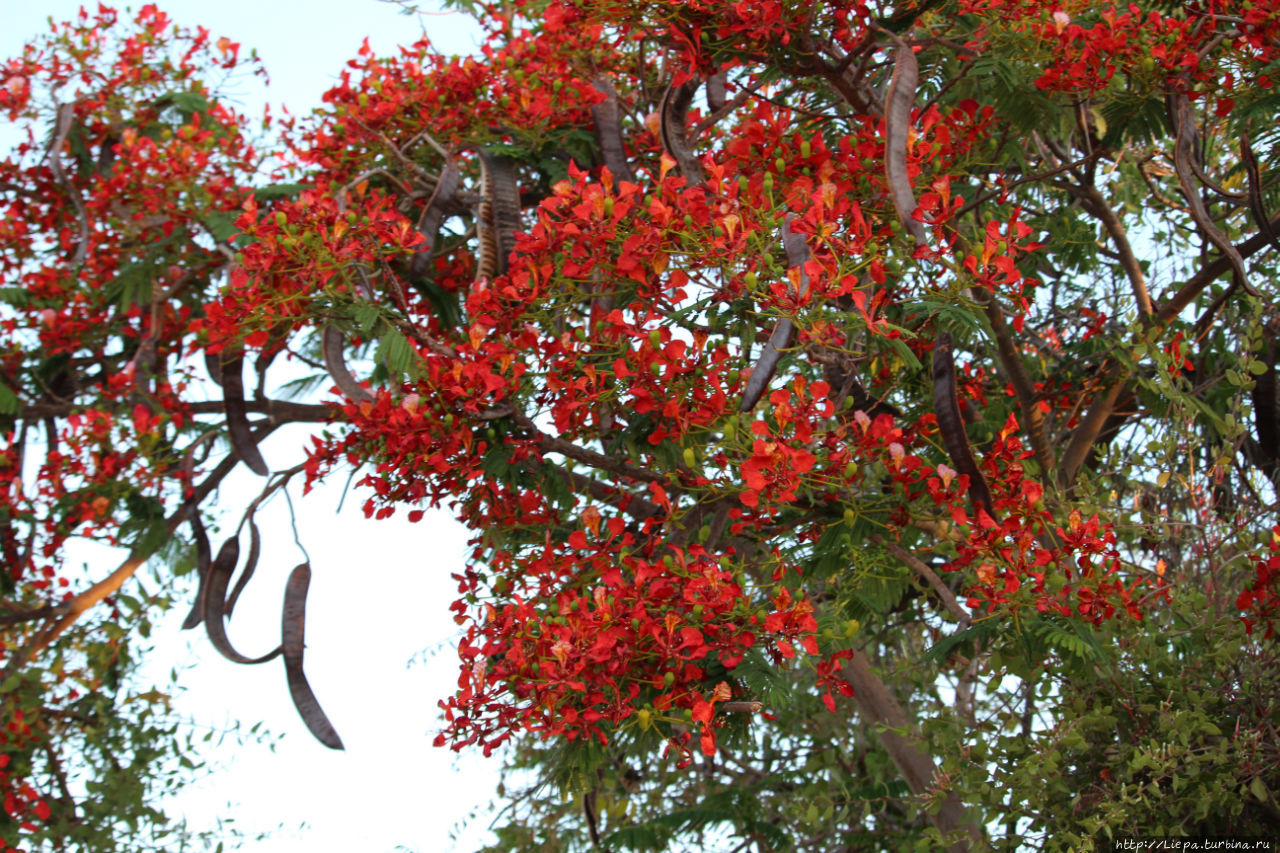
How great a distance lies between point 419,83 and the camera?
494 cm

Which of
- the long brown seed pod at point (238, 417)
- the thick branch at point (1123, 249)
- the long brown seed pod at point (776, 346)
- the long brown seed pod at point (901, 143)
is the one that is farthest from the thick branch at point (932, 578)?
the long brown seed pod at point (238, 417)

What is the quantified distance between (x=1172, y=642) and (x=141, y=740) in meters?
4.52

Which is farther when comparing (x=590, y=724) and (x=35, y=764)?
(x=35, y=764)

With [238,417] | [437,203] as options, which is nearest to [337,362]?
[437,203]

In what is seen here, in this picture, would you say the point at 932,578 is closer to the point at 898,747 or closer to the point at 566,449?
the point at 566,449

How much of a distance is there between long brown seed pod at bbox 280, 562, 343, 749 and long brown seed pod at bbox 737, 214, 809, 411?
1.66 m

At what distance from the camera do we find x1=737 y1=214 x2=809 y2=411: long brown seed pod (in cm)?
296

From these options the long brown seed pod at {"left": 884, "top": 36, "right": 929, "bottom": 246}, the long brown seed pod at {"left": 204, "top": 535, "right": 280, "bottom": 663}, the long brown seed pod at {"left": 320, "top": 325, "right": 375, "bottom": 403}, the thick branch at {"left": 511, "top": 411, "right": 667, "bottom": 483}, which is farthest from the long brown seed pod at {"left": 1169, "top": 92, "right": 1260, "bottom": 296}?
the long brown seed pod at {"left": 204, "top": 535, "right": 280, "bottom": 663}

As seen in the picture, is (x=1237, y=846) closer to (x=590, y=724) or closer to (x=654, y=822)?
(x=590, y=724)

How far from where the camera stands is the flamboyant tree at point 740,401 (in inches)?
118

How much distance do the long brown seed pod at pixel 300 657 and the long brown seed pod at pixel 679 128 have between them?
188cm

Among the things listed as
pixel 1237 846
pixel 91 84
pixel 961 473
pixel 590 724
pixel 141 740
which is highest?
pixel 91 84

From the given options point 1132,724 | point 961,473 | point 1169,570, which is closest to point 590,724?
point 961,473

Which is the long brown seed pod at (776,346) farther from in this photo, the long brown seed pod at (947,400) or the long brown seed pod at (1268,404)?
the long brown seed pod at (1268,404)
